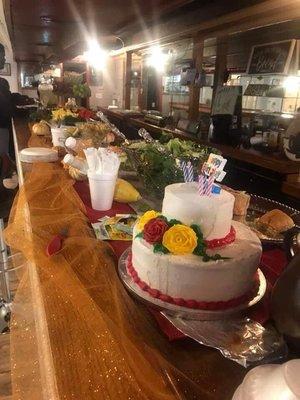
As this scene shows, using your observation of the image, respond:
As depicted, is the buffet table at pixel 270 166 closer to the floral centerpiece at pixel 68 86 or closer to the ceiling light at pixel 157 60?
the floral centerpiece at pixel 68 86

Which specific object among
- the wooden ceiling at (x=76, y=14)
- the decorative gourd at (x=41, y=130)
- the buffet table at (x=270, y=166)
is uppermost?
the wooden ceiling at (x=76, y=14)

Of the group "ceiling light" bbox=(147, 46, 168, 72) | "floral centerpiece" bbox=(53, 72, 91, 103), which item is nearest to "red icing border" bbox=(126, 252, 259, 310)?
"floral centerpiece" bbox=(53, 72, 91, 103)

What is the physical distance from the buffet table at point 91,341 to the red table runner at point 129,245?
0.02 metres

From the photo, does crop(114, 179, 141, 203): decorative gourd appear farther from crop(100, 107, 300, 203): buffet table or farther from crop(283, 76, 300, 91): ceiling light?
crop(283, 76, 300, 91): ceiling light

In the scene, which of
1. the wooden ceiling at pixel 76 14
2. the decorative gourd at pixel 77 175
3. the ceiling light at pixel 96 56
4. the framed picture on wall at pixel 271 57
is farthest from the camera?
the ceiling light at pixel 96 56

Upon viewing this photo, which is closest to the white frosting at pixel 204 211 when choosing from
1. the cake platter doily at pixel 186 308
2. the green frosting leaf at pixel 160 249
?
the green frosting leaf at pixel 160 249

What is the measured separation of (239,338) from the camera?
2.66ft

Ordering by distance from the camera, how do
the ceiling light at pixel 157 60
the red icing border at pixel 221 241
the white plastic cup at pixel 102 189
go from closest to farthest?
the red icing border at pixel 221 241 < the white plastic cup at pixel 102 189 < the ceiling light at pixel 157 60

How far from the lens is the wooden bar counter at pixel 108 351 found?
0.69m

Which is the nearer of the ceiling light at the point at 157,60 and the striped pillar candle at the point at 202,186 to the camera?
the striped pillar candle at the point at 202,186

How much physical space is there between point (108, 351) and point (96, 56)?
9402mm

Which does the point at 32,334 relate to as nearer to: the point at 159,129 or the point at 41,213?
the point at 41,213

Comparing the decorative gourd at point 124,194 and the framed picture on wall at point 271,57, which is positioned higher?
the framed picture on wall at point 271,57

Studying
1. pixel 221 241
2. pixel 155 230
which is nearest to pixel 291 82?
pixel 221 241
